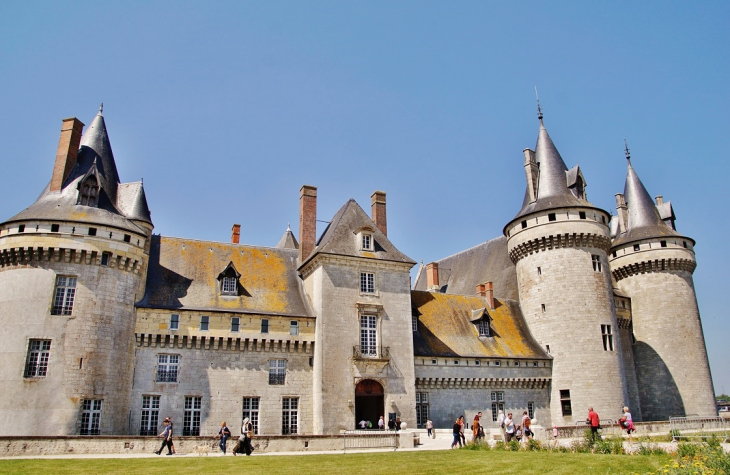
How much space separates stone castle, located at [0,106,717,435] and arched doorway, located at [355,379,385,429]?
2.9 inches

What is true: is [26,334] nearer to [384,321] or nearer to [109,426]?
[109,426]

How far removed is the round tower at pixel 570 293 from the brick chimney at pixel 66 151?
26.4 metres

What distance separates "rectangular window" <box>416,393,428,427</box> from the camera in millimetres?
31281

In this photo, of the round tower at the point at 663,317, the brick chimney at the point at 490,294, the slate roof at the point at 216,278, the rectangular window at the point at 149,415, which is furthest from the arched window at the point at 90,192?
the round tower at the point at 663,317

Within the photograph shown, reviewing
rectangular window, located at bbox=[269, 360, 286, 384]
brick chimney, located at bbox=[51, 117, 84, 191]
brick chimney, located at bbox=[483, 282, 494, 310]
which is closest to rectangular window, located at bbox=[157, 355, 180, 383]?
rectangular window, located at bbox=[269, 360, 286, 384]

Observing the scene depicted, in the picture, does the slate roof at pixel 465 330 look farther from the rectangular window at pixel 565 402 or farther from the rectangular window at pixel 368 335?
the rectangular window at pixel 368 335

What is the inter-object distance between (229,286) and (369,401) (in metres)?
→ 9.47

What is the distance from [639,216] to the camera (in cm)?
4225

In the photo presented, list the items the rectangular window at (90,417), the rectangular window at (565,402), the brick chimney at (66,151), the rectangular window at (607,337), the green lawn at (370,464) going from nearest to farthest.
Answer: the green lawn at (370,464)
the rectangular window at (90,417)
the brick chimney at (66,151)
the rectangular window at (565,402)
the rectangular window at (607,337)

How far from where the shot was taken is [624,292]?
41.0 m

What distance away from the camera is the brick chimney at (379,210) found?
35.0 meters

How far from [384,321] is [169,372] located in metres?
11.1

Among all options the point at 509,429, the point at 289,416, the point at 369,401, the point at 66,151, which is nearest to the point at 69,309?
the point at 66,151

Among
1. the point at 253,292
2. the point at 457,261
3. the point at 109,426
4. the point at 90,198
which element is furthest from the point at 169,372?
the point at 457,261
